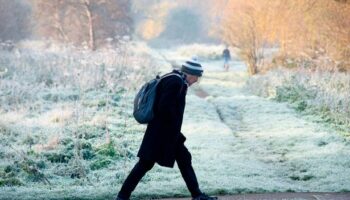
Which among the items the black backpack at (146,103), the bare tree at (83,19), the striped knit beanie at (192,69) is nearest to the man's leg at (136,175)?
the black backpack at (146,103)

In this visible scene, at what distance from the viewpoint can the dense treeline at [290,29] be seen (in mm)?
21078

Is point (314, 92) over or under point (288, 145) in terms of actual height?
over

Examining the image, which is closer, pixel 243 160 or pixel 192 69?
pixel 192 69

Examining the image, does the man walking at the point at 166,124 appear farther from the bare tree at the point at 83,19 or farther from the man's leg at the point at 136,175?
the bare tree at the point at 83,19

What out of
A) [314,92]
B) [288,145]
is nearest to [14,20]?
[314,92]

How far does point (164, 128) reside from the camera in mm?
6102

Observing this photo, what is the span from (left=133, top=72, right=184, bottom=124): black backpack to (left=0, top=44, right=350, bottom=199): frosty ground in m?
1.74

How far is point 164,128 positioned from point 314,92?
39.2 ft

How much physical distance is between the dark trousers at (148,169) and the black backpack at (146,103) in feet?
1.80

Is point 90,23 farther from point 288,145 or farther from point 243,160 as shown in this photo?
point 243,160

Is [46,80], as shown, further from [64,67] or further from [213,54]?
[213,54]

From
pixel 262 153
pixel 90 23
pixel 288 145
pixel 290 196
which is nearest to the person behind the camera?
pixel 290 196

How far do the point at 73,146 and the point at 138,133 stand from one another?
236 cm

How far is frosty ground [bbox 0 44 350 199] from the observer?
7.63 meters
